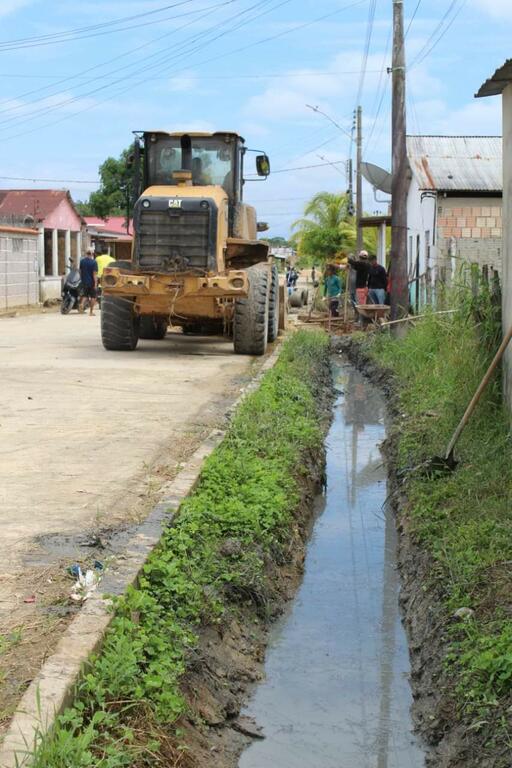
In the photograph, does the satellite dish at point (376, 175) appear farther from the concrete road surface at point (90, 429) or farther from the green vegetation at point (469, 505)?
the green vegetation at point (469, 505)

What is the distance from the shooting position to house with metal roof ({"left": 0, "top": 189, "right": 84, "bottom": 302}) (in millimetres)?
34031

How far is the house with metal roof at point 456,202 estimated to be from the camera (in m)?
21.9

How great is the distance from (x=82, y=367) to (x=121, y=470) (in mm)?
6628

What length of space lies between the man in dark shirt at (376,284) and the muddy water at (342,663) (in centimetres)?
1229

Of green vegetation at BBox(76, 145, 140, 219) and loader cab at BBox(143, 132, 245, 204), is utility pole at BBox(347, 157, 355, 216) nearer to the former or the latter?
green vegetation at BBox(76, 145, 140, 219)

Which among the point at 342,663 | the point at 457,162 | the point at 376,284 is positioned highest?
the point at 457,162

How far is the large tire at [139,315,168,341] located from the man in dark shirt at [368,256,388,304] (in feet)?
15.0

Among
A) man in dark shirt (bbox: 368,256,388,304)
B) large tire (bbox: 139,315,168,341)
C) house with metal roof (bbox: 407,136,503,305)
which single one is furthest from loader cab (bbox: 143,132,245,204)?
house with metal roof (bbox: 407,136,503,305)

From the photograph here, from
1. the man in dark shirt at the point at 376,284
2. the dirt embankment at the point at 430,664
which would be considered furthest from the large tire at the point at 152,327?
the dirt embankment at the point at 430,664

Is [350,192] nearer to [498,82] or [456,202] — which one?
[456,202]

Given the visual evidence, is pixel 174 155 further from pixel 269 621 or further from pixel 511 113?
pixel 269 621

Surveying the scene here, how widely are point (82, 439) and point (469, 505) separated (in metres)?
3.38

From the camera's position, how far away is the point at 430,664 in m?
5.27

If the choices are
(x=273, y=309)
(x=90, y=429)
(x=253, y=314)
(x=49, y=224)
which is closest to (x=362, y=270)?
(x=273, y=309)
